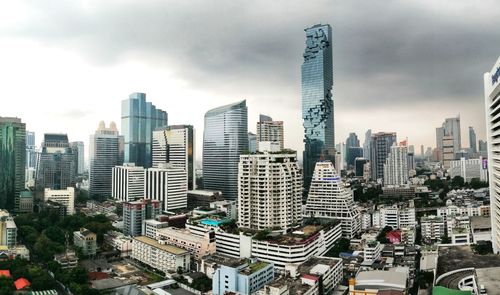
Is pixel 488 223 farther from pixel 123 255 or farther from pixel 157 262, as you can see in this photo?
pixel 123 255

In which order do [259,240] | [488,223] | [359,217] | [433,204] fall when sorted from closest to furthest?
1. [259,240]
2. [488,223]
3. [359,217]
4. [433,204]

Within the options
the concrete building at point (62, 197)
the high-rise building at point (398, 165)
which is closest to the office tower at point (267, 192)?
the concrete building at point (62, 197)

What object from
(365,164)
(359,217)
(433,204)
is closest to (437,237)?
(359,217)

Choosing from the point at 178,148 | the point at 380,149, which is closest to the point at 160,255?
the point at 178,148

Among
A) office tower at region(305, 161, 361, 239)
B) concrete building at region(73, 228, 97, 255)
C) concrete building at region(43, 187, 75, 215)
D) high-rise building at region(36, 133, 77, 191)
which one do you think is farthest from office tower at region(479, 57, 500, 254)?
high-rise building at region(36, 133, 77, 191)

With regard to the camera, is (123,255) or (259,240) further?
(123,255)

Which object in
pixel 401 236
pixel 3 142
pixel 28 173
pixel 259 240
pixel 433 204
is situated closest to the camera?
pixel 259 240

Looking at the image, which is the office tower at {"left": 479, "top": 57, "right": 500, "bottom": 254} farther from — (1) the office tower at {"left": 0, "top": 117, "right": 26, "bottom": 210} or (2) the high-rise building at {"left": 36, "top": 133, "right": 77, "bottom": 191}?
(2) the high-rise building at {"left": 36, "top": 133, "right": 77, "bottom": 191}
